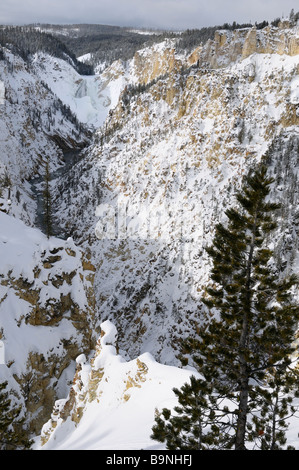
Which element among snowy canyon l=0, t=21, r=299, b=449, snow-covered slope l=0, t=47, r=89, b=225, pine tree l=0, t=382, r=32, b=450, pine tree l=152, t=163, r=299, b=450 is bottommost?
pine tree l=0, t=382, r=32, b=450

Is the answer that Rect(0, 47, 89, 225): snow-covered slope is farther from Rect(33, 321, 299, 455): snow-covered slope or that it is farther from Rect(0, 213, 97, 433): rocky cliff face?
Rect(33, 321, 299, 455): snow-covered slope

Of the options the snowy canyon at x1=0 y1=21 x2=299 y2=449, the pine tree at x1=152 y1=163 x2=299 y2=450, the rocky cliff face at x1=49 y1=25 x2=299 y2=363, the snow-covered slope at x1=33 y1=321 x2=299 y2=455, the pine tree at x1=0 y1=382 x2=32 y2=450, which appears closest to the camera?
the pine tree at x1=152 y1=163 x2=299 y2=450

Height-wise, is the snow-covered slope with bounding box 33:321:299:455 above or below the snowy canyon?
below

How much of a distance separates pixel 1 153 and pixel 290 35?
75.4m

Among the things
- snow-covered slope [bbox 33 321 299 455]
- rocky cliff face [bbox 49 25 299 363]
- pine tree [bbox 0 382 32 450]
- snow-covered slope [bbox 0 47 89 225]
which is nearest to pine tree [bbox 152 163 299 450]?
snow-covered slope [bbox 33 321 299 455]

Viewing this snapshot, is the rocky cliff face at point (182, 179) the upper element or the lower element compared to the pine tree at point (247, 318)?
upper

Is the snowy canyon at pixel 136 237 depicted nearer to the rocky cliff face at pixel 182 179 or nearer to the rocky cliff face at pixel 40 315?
the rocky cliff face at pixel 40 315

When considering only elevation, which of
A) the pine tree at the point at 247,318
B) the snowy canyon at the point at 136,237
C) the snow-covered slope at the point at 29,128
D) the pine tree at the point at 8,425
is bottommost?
the pine tree at the point at 8,425

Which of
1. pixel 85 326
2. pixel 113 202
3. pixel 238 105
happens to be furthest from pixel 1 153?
pixel 85 326

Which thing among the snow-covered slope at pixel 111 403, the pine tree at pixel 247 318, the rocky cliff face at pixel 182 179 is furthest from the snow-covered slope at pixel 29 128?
the pine tree at pixel 247 318

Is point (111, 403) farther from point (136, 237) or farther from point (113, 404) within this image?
point (136, 237)

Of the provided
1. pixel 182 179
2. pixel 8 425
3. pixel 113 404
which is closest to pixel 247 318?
pixel 113 404

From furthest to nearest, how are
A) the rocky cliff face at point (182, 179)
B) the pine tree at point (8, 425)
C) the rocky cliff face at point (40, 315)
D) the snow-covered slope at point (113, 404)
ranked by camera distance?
the rocky cliff face at point (182, 179)
the rocky cliff face at point (40, 315)
the pine tree at point (8, 425)
the snow-covered slope at point (113, 404)

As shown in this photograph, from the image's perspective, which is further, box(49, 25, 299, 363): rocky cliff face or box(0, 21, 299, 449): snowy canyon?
box(49, 25, 299, 363): rocky cliff face
